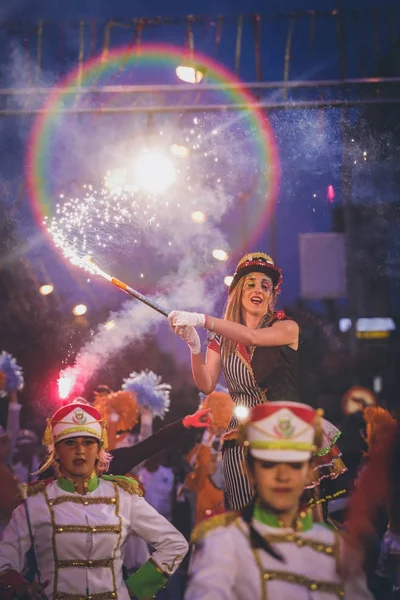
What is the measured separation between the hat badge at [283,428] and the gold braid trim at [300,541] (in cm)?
37

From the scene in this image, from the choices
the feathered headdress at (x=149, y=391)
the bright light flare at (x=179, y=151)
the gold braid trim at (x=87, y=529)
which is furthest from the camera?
the bright light flare at (x=179, y=151)

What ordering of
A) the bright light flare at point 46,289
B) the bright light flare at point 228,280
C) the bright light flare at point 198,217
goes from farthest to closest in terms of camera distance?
1. the bright light flare at point 198,217
2. the bright light flare at point 46,289
3. the bright light flare at point 228,280

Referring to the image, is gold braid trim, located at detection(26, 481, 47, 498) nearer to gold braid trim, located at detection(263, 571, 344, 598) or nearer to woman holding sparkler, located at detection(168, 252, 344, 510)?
woman holding sparkler, located at detection(168, 252, 344, 510)

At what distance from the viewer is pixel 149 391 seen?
8164mm

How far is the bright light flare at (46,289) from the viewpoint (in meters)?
6.96

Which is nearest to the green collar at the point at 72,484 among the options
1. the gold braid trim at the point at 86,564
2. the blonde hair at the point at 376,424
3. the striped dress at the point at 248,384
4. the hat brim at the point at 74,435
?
the hat brim at the point at 74,435

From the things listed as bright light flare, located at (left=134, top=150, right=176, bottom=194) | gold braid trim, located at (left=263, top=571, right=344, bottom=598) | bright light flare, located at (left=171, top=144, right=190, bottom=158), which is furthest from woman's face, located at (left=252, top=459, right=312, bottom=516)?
bright light flare, located at (left=171, top=144, right=190, bottom=158)

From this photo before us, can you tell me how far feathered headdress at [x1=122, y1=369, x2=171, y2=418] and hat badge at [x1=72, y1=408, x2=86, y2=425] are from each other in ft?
13.4

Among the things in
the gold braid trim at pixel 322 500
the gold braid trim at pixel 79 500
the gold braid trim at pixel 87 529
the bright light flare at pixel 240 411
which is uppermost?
the bright light flare at pixel 240 411

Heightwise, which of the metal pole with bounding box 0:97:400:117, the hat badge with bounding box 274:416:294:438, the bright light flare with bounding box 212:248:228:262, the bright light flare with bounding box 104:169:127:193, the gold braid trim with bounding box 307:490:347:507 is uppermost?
the metal pole with bounding box 0:97:400:117

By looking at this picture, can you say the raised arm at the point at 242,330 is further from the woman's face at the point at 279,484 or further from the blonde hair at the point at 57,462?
the woman's face at the point at 279,484

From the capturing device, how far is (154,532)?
3.82m

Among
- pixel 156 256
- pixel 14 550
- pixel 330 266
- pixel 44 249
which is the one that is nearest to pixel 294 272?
pixel 330 266

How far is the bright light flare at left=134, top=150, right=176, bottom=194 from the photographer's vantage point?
8109mm
